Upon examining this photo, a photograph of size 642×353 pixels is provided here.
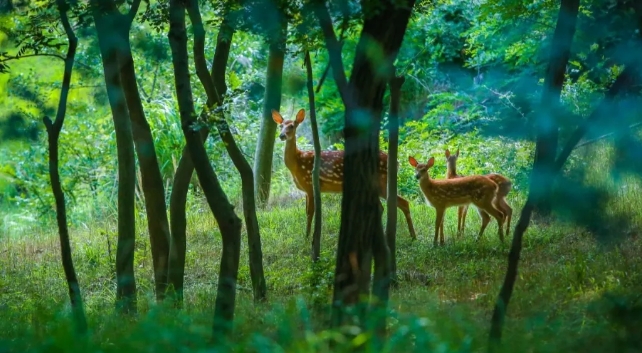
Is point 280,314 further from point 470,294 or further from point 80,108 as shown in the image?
point 80,108

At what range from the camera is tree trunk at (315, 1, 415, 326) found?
218 inches

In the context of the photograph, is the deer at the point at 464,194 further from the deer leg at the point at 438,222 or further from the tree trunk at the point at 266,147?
the tree trunk at the point at 266,147

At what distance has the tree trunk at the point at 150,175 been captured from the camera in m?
8.41

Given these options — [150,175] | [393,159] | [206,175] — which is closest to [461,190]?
[393,159]

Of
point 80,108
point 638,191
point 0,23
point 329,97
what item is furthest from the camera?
point 329,97

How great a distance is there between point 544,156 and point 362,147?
1124mm

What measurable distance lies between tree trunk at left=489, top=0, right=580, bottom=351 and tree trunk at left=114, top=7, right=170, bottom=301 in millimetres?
3723

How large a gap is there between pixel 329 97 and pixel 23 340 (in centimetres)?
1771

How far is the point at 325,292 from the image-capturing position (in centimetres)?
754

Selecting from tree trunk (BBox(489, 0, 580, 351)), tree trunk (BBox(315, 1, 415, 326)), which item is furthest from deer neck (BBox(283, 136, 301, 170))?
tree trunk (BBox(315, 1, 415, 326))

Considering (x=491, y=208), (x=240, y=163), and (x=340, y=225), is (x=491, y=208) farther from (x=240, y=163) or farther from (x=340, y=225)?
(x=340, y=225)

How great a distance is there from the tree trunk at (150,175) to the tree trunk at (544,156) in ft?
12.2

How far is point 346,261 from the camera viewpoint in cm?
561

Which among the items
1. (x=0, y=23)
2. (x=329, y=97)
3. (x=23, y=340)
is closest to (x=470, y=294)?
(x=23, y=340)
